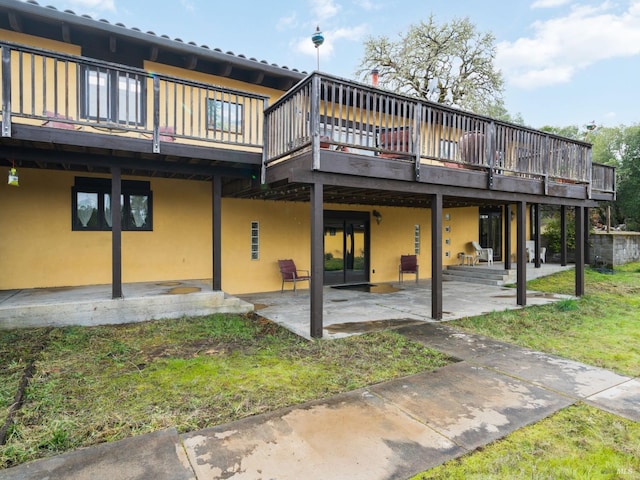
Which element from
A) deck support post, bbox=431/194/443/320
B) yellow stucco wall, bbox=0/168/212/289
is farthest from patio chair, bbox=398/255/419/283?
yellow stucco wall, bbox=0/168/212/289

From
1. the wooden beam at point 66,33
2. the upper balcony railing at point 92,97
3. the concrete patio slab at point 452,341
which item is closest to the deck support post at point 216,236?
the upper balcony railing at point 92,97

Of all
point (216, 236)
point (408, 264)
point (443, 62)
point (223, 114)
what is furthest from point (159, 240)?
point (443, 62)

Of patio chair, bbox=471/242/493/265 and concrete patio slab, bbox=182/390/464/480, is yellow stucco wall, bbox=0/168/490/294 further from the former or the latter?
concrete patio slab, bbox=182/390/464/480

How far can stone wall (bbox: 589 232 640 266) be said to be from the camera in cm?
1266

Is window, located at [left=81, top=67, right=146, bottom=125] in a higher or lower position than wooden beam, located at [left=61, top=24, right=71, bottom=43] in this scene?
lower

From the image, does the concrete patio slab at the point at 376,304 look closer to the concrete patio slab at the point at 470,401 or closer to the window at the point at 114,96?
the concrete patio slab at the point at 470,401

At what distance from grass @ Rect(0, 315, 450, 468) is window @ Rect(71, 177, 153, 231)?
116 inches

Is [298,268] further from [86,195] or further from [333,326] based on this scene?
[86,195]

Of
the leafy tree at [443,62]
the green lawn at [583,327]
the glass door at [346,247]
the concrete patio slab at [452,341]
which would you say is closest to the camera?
the green lawn at [583,327]

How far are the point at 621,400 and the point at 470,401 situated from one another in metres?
1.36

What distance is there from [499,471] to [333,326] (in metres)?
3.72

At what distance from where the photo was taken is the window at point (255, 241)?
950cm

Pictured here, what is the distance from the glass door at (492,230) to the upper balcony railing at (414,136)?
622 centimetres

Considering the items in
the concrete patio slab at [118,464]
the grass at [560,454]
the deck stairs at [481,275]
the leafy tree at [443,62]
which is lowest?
the grass at [560,454]
